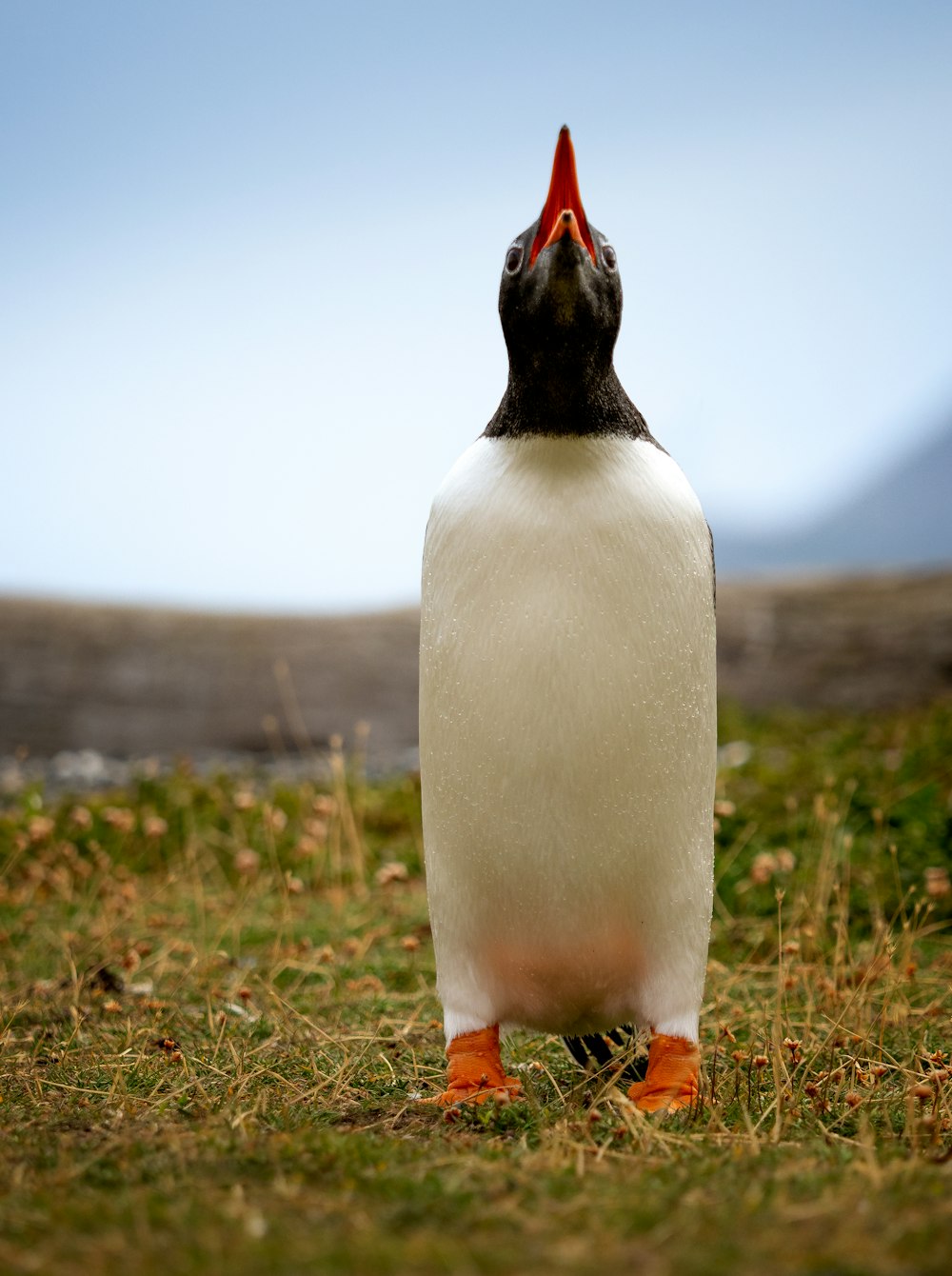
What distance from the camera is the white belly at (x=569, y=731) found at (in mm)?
2955

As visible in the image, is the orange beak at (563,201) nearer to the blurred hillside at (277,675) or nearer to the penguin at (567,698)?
the penguin at (567,698)

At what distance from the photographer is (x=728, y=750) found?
869 centimetres

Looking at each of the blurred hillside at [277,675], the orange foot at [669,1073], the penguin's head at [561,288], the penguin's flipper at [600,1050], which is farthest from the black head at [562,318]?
the blurred hillside at [277,675]

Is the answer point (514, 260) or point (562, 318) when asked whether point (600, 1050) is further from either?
point (514, 260)

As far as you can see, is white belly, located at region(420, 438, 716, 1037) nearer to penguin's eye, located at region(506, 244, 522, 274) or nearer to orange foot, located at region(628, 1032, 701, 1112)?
orange foot, located at region(628, 1032, 701, 1112)

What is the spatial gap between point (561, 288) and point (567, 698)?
959mm

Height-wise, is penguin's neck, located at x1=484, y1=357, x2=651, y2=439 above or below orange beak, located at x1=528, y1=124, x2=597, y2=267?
below

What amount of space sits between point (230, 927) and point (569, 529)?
316 centimetres

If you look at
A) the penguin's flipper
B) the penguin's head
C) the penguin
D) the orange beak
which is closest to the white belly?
the penguin

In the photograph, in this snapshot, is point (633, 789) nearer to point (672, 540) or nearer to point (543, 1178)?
point (672, 540)

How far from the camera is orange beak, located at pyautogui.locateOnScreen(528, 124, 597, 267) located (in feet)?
9.80

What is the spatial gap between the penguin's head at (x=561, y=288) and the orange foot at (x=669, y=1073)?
1.68m

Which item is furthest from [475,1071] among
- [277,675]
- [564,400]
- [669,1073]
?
[277,675]

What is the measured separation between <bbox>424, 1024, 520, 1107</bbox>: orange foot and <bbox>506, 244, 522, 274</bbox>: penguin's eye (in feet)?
6.19
